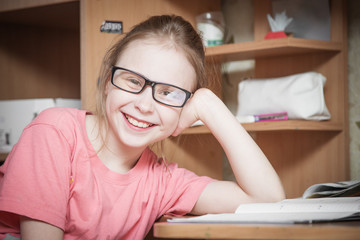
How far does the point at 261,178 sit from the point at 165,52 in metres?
0.38

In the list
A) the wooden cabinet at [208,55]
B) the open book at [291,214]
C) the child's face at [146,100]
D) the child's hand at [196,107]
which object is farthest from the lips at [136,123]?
the wooden cabinet at [208,55]

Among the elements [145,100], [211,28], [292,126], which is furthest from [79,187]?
[211,28]

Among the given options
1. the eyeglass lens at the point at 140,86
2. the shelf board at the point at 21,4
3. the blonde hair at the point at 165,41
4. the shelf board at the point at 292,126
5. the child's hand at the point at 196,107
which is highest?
the shelf board at the point at 21,4

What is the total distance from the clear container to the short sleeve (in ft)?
2.96

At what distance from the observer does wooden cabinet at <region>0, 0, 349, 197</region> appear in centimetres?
150

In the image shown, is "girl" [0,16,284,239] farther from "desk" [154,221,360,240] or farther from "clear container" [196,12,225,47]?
"clear container" [196,12,225,47]

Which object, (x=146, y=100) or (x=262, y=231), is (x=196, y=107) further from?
(x=262, y=231)

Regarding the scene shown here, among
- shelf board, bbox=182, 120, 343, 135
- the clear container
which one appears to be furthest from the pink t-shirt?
the clear container

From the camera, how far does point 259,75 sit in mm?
1822

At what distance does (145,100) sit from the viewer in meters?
0.94

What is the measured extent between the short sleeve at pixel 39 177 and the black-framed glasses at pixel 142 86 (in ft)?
0.61

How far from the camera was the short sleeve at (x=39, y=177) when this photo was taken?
0.81 m

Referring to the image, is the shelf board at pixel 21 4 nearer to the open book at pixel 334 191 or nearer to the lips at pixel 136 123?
the lips at pixel 136 123

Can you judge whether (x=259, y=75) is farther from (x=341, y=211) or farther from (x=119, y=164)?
(x=341, y=211)
